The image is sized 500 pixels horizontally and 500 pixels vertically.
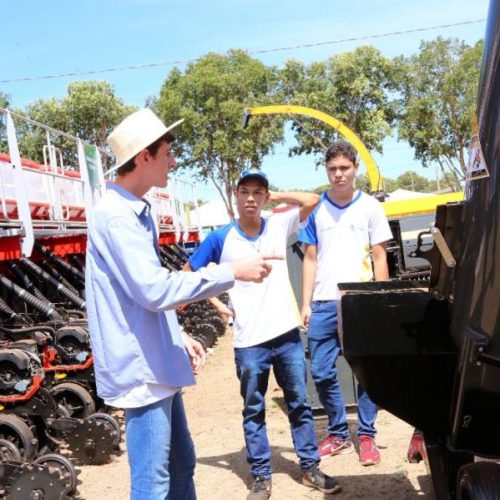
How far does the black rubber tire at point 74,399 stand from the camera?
6.14 m

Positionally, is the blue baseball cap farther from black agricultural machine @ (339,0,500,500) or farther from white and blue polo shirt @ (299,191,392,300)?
black agricultural machine @ (339,0,500,500)

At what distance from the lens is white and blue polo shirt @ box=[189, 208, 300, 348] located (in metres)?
4.02

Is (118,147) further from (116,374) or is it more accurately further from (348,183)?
(348,183)

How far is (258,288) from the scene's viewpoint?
4.08m

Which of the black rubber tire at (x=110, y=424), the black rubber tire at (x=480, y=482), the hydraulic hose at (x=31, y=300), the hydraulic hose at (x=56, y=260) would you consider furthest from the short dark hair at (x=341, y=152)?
the hydraulic hose at (x=56, y=260)

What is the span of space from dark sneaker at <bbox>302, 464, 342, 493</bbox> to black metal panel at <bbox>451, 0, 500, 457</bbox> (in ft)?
6.42

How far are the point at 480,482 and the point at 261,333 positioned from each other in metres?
1.91

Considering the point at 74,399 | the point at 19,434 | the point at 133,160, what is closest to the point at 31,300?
the point at 74,399

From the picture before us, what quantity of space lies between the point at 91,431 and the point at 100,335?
10.5 ft

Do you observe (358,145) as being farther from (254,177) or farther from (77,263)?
(254,177)

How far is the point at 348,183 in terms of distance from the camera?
4.47 m

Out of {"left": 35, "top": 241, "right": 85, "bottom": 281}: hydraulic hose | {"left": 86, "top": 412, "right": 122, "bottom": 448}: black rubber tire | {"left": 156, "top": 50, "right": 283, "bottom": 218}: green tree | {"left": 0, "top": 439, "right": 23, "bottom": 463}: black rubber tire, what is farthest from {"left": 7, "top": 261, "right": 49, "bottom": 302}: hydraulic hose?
{"left": 156, "top": 50, "right": 283, "bottom": 218}: green tree

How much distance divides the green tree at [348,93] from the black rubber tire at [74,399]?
17875mm

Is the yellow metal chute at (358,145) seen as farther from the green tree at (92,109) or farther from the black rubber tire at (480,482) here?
the green tree at (92,109)
